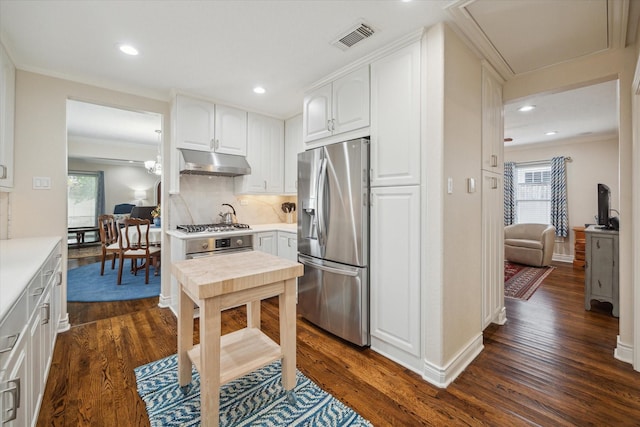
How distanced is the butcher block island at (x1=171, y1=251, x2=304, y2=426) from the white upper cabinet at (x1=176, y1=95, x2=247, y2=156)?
1922 millimetres

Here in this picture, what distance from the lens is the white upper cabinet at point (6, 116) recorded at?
2078 mm

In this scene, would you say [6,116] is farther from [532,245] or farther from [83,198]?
[532,245]

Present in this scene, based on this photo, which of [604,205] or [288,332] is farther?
[604,205]

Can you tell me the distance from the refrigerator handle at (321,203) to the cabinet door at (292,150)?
132 centimetres

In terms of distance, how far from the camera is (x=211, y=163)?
327 centimetres

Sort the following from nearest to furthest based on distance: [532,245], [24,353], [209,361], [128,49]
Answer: [24,353] → [209,361] → [128,49] → [532,245]

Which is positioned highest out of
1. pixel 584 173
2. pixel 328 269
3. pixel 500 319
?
pixel 584 173

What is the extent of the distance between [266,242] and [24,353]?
2.39 meters

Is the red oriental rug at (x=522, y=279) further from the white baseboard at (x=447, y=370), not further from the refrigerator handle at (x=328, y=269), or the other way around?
the refrigerator handle at (x=328, y=269)

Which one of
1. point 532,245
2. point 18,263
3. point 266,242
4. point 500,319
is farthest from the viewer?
point 532,245

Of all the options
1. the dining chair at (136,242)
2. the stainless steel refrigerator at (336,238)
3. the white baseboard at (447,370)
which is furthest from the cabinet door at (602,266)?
the dining chair at (136,242)

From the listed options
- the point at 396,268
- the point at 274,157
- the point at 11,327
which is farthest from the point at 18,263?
the point at 274,157

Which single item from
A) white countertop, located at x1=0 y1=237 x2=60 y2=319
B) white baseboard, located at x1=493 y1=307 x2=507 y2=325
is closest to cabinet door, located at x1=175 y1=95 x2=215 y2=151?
white countertop, located at x1=0 y1=237 x2=60 y2=319

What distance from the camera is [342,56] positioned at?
235 cm
